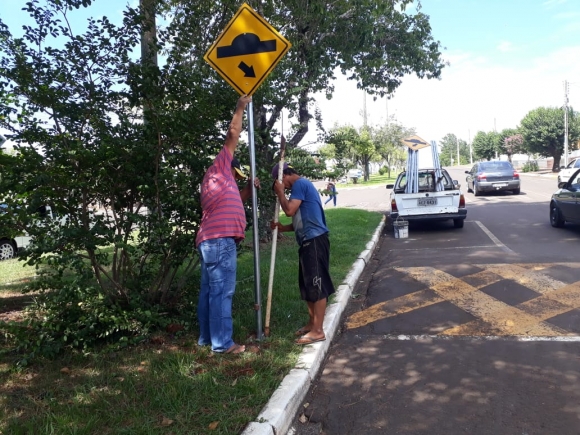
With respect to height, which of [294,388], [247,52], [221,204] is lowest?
[294,388]

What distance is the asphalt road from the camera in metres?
3.36

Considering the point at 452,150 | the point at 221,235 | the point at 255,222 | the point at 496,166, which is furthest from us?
the point at 452,150

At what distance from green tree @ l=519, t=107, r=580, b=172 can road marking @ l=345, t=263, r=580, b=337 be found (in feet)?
161

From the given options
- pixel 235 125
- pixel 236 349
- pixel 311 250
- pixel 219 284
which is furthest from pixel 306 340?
pixel 235 125

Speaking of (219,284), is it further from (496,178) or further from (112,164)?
(496,178)

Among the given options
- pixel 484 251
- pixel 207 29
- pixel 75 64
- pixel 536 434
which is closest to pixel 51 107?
pixel 75 64

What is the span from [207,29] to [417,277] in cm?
494

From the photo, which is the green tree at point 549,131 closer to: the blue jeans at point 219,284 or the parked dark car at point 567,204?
the parked dark car at point 567,204

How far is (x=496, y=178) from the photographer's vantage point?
2186 cm

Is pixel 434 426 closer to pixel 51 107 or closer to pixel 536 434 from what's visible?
pixel 536 434

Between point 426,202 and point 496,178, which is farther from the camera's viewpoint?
point 496,178

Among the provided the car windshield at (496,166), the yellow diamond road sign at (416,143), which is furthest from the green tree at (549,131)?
the yellow diamond road sign at (416,143)

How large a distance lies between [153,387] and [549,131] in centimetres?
5519

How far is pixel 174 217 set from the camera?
4.63 m
